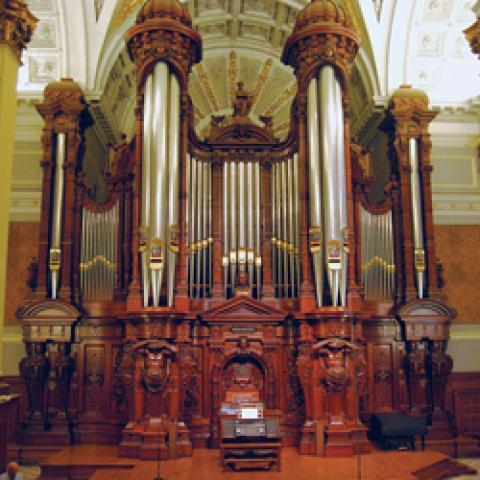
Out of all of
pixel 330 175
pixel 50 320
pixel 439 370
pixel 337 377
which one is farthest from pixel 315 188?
pixel 50 320

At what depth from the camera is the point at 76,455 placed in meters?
10.6

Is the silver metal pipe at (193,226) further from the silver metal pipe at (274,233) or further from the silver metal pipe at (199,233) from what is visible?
the silver metal pipe at (274,233)

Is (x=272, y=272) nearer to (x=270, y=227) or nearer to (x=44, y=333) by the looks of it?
(x=270, y=227)

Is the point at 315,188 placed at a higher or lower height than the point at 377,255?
higher

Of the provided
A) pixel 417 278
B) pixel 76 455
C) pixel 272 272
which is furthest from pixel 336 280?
pixel 76 455

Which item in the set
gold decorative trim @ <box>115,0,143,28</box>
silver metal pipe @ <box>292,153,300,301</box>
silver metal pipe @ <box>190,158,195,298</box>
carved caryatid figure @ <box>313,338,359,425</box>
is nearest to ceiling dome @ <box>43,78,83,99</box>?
gold decorative trim @ <box>115,0,143,28</box>

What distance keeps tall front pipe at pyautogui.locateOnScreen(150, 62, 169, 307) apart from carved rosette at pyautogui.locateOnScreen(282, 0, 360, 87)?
96.0 inches

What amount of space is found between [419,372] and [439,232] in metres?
3.18

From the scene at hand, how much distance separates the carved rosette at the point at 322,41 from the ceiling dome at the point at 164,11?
2.01 metres

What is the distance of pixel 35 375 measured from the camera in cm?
1159

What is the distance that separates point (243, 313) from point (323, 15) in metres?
5.48

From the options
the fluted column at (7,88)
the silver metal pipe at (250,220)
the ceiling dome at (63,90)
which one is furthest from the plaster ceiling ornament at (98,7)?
the fluted column at (7,88)

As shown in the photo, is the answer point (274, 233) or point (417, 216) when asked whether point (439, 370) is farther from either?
point (274, 233)

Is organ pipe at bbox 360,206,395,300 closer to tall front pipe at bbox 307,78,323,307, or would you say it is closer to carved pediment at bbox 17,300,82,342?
tall front pipe at bbox 307,78,323,307
